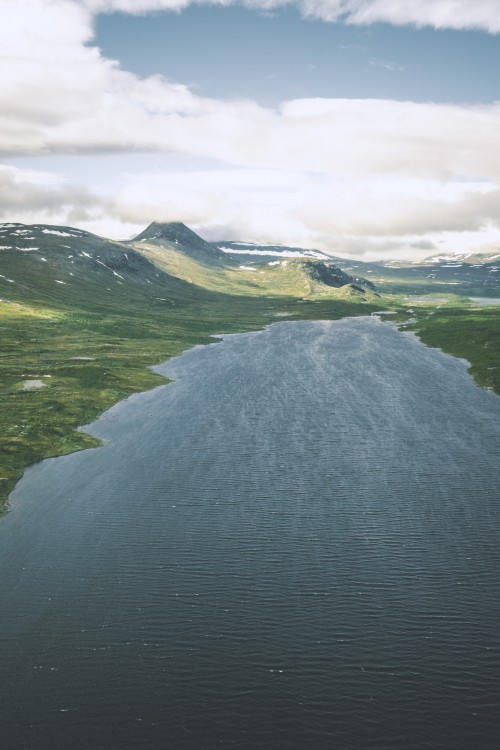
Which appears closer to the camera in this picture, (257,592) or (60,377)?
(257,592)

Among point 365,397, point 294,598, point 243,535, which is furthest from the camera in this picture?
point 365,397

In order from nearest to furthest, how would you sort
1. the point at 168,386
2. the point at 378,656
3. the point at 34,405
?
the point at 378,656
the point at 34,405
the point at 168,386

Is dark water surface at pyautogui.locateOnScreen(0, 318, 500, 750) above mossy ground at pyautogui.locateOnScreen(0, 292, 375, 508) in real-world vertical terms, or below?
below

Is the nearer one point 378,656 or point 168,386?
point 378,656

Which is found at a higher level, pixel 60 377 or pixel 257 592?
pixel 60 377

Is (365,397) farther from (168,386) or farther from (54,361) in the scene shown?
(54,361)

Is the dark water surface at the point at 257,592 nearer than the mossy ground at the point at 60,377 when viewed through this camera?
Yes

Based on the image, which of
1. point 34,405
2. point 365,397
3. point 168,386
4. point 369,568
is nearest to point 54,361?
point 168,386

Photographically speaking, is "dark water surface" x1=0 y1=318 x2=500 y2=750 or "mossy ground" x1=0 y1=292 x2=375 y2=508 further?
"mossy ground" x1=0 y1=292 x2=375 y2=508
